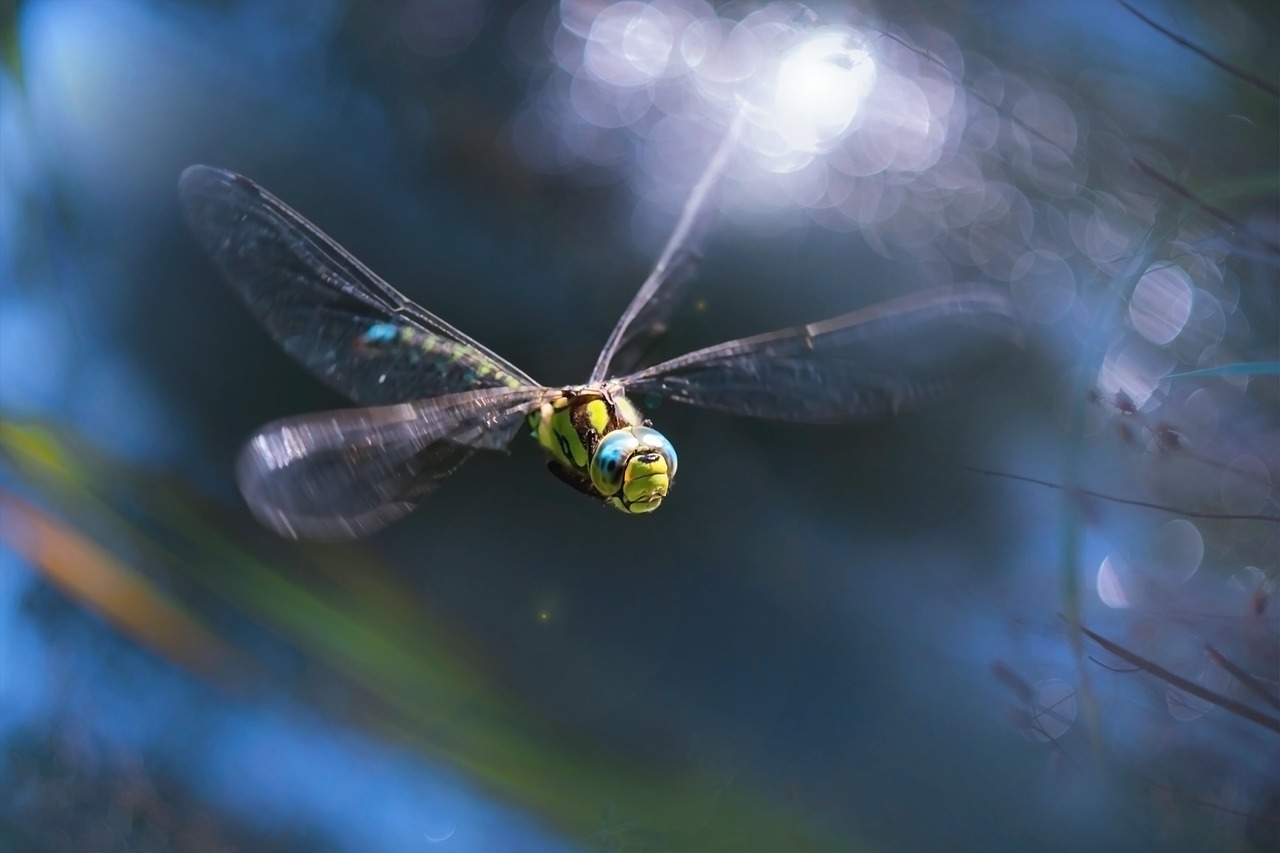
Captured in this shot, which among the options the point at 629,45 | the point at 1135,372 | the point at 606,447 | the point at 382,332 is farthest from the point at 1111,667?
the point at 629,45

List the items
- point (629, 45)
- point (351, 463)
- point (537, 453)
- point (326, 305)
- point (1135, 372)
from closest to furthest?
point (351, 463) → point (326, 305) → point (1135, 372) → point (537, 453) → point (629, 45)

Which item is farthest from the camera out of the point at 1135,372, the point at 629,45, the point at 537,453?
the point at 629,45

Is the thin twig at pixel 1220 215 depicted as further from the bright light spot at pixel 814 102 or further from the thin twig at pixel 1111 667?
the bright light spot at pixel 814 102

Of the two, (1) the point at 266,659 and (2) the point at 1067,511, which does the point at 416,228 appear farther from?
(2) the point at 1067,511

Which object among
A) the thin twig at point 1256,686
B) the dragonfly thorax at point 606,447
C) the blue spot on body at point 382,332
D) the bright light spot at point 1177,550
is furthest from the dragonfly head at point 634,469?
the bright light spot at point 1177,550

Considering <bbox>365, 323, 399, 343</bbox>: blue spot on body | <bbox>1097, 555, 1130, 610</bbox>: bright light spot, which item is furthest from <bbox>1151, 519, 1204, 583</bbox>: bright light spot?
<bbox>365, 323, 399, 343</bbox>: blue spot on body

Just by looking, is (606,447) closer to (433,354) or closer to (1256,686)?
(433,354)
